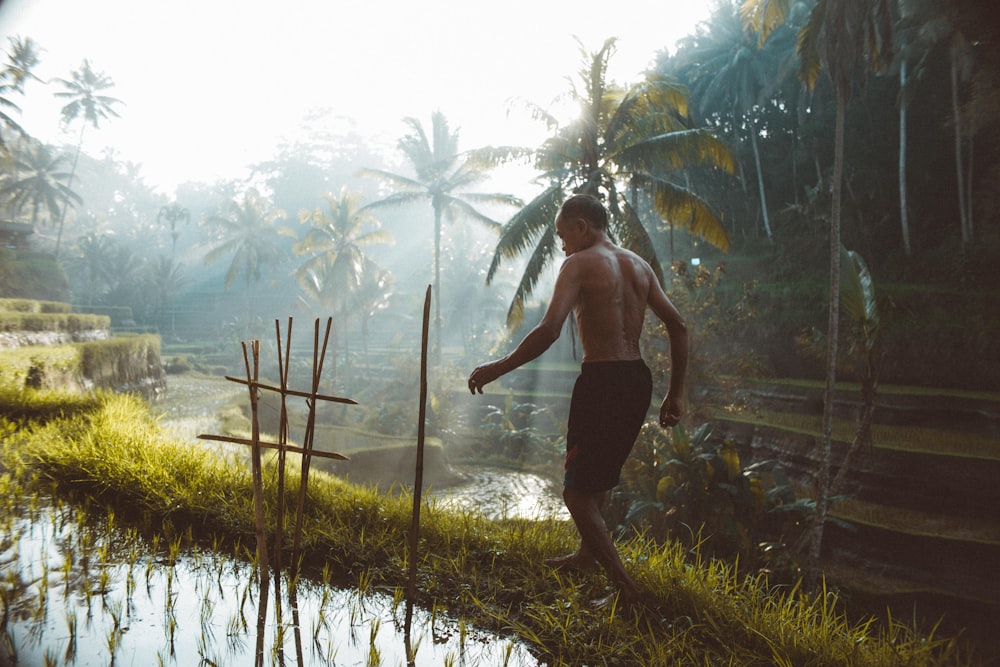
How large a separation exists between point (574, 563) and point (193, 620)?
1.57 metres

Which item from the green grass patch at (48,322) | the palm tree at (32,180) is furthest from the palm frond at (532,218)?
the palm tree at (32,180)

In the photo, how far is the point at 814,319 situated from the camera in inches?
558

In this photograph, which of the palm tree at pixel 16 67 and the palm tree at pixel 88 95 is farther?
the palm tree at pixel 88 95

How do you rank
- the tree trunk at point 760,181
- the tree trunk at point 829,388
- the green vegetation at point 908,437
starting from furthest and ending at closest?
the tree trunk at point 760,181 → the green vegetation at point 908,437 → the tree trunk at point 829,388

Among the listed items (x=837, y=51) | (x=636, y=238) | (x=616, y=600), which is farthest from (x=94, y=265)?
(x=616, y=600)

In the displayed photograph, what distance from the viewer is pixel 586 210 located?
2.34 meters

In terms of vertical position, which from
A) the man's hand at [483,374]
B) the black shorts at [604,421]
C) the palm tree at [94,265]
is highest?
the palm tree at [94,265]

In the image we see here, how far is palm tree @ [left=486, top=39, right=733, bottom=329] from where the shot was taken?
29.7ft

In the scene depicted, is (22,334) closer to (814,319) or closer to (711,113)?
(814,319)

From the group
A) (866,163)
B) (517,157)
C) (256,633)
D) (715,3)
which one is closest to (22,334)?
(517,157)

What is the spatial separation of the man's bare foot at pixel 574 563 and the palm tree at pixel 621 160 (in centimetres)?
678

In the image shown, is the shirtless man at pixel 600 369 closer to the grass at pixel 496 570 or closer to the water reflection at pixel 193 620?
the grass at pixel 496 570

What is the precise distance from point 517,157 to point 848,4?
A: 527 cm

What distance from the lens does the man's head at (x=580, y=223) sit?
7.63ft
